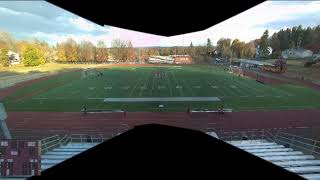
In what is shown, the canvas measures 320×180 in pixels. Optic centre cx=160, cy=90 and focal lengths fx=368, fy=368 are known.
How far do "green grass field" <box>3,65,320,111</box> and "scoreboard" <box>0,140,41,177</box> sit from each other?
8065 mm

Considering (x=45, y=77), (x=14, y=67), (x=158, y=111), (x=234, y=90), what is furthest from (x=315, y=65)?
(x=14, y=67)

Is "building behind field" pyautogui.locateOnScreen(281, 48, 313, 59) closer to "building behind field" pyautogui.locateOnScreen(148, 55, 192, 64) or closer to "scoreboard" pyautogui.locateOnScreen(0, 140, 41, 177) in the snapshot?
"building behind field" pyautogui.locateOnScreen(148, 55, 192, 64)

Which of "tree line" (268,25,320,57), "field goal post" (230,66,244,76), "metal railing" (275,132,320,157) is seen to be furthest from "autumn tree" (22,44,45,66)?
"metal railing" (275,132,320,157)

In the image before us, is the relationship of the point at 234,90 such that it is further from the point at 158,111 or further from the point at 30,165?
the point at 30,165

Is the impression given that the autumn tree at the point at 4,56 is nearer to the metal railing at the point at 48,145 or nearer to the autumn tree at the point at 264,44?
the metal railing at the point at 48,145

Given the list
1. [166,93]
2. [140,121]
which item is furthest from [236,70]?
[140,121]

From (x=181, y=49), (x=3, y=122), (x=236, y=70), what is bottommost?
(x=236, y=70)

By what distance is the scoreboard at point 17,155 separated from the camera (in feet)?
12.7

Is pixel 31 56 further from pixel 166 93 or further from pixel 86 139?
pixel 86 139

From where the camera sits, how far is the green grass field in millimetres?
12680

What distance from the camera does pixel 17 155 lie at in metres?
3.96

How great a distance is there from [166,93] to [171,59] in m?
10.2

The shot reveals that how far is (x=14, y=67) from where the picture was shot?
22141mm

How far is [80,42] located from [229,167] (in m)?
25.4
